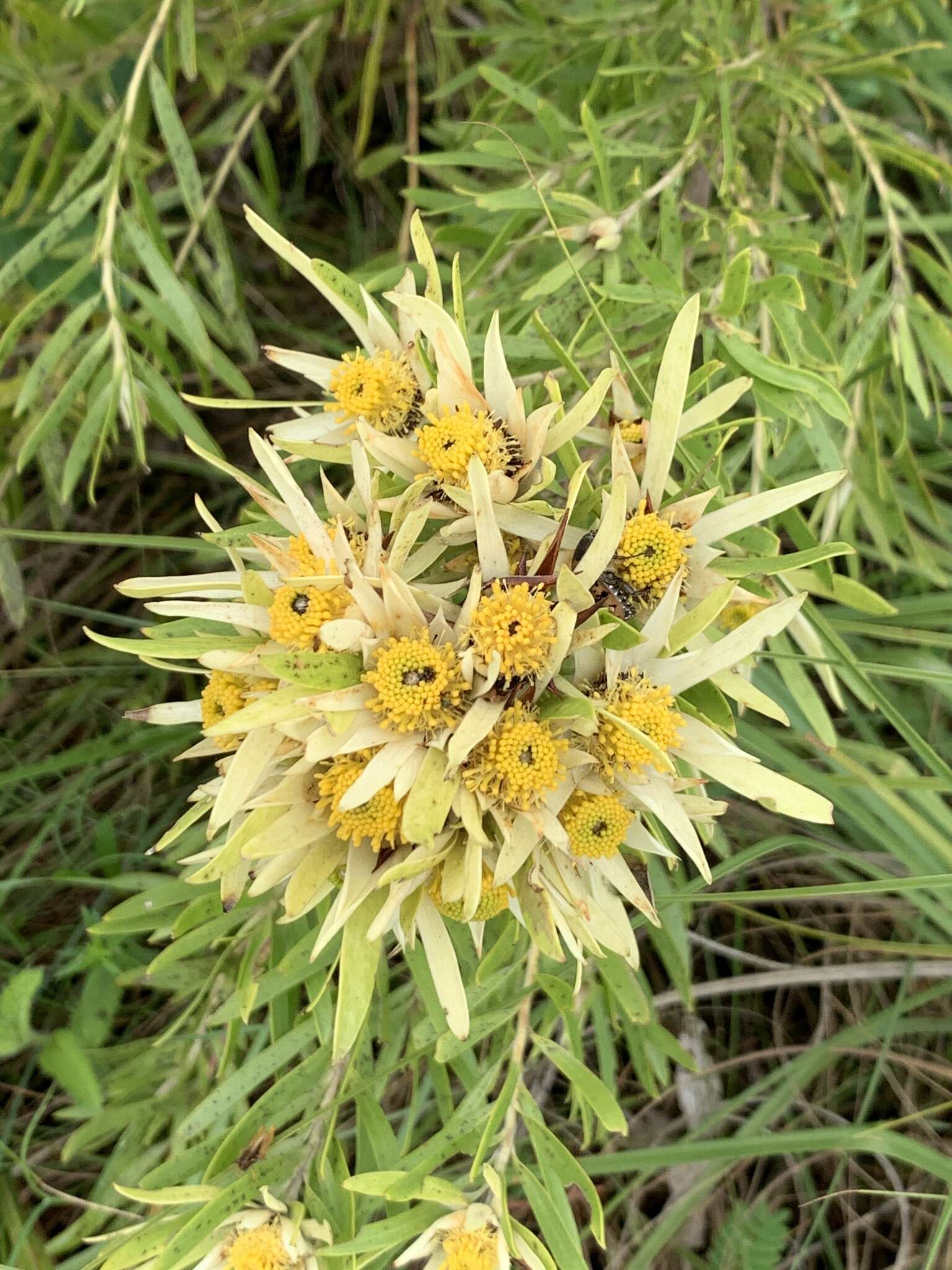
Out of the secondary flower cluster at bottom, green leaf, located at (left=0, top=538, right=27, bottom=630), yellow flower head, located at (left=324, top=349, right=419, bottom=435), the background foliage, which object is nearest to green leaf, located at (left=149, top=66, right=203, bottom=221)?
the background foliage

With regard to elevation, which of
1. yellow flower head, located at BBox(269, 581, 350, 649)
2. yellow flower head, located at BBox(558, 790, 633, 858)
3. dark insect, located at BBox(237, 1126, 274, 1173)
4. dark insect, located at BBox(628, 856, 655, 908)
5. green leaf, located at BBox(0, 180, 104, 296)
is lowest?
dark insect, located at BBox(237, 1126, 274, 1173)

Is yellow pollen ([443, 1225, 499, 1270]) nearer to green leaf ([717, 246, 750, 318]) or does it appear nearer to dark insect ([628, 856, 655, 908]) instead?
dark insect ([628, 856, 655, 908])

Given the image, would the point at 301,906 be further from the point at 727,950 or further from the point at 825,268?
the point at 727,950

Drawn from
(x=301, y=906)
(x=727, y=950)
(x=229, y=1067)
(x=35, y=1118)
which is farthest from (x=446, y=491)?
(x=727, y=950)

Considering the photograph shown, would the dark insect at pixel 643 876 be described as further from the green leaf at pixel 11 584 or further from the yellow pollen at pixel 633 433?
the green leaf at pixel 11 584

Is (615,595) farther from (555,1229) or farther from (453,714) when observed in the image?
(555,1229)

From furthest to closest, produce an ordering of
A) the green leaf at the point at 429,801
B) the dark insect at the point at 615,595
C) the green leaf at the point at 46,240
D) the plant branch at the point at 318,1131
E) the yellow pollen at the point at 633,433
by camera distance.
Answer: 1. the green leaf at the point at 46,240
2. the plant branch at the point at 318,1131
3. the yellow pollen at the point at 633,433
4. the dark insect at the point at 615,595
5. the green leaf at the point at 429,801

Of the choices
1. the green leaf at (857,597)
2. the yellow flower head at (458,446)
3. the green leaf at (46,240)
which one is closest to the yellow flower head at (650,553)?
the yellow flower head at (458,446)
